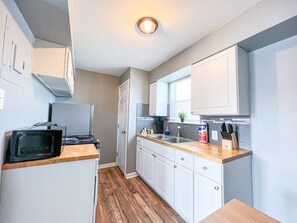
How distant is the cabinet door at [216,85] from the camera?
56.9 inches

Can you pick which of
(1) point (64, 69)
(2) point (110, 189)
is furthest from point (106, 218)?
(1) point (64, 69)

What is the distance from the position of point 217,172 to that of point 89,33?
2.21 m

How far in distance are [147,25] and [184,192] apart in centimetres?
199

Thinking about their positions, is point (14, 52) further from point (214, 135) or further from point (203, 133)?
point (214, 135)

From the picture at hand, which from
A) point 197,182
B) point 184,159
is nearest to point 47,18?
point 184,159

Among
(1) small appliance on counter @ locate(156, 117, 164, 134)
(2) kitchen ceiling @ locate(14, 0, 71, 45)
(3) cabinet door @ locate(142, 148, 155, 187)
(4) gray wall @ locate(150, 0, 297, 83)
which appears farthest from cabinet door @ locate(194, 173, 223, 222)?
(2) kitchen ceiling @ locate(14, 0, 71, 45)

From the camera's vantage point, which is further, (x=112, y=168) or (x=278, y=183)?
(x=112, y=168)

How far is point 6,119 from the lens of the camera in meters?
0.89

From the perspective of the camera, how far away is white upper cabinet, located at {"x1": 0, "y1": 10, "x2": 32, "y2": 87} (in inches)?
32.7

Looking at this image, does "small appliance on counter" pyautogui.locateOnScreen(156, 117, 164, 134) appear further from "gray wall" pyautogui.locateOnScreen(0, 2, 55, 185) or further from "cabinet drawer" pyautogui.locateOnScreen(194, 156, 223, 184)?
"gray wall" pyautogui.locateOnScreen(0, 2, 55, 185)

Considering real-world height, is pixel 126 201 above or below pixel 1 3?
below

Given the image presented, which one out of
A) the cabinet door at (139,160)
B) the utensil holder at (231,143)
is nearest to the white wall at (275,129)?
the utensil holder at (231,143)

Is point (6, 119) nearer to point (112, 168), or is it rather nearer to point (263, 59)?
point (263, 59)

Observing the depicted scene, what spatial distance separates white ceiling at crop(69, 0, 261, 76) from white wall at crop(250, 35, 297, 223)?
2.04ft
